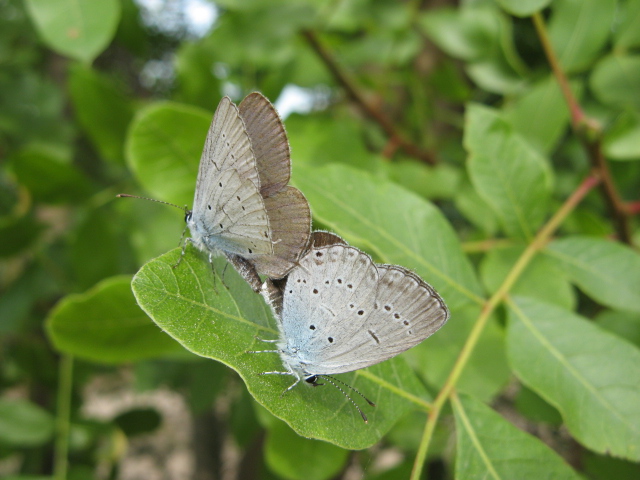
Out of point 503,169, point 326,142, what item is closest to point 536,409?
point 503,169

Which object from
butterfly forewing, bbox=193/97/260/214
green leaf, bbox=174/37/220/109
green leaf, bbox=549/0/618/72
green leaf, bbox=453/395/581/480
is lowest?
green leaf, bbox=453/395/581/480

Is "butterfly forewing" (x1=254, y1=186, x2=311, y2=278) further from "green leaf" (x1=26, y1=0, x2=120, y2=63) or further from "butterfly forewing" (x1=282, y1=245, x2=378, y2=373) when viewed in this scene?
"green leaf" (x1=26, y1=0, x2=120, y2=63)

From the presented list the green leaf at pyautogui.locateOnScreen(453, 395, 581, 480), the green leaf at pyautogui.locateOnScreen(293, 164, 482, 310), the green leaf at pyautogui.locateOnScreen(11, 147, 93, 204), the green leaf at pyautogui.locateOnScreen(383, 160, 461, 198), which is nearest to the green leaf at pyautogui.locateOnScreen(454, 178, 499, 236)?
the green leaf at pyautogui.locateOnScreen(383, 160, 461, 198)

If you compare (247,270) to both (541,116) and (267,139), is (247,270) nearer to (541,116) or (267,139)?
(267,139)


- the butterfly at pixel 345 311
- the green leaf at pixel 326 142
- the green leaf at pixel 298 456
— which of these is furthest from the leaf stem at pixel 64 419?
the butterfly at pixel 345 311

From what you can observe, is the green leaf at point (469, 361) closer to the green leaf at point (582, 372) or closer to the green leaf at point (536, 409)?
the green leaf at point (536, 409)

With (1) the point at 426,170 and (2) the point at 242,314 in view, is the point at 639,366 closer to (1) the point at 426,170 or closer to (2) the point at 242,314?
(2) the point at 242,314

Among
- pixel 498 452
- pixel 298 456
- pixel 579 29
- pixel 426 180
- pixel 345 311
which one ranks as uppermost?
pixel 579 29
